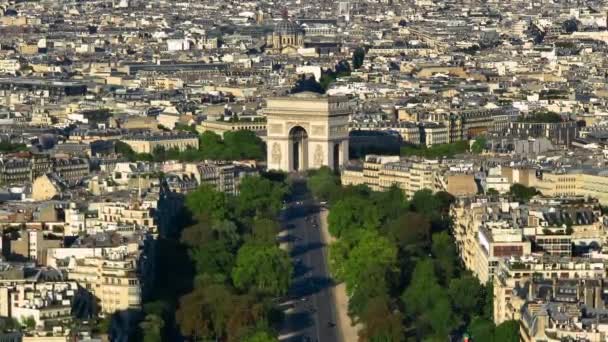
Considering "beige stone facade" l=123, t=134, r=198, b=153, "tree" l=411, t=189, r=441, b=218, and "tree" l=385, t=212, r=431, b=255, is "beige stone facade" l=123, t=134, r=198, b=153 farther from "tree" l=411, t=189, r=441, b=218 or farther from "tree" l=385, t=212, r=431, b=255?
"tree" l=385, t=212, r=431, b=255

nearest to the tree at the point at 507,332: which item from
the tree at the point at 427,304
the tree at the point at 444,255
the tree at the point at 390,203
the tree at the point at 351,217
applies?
the tree at the point at 427,304

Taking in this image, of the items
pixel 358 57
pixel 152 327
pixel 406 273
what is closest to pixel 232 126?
pixel 406 273

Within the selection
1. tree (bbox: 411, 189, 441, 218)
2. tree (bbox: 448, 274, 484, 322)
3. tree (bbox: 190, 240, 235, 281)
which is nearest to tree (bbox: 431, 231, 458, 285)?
tree (bbox: 448, 274, 484, 322)

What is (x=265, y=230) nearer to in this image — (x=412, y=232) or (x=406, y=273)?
(x=412, y=232)

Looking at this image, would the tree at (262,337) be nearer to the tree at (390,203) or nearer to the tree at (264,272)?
the tree at (264,272)

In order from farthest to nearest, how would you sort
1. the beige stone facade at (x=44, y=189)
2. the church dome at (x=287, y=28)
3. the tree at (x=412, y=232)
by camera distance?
the church dome at (x=287, y=28)
the beige stone facade at (x=44, y=189)
the tree at (x=412, y=232)
